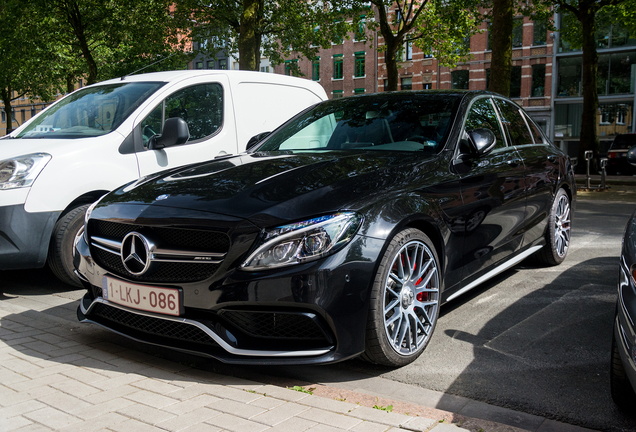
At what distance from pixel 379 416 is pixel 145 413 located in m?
1.07

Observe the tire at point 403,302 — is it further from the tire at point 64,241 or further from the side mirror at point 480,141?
the tire at point 64,241

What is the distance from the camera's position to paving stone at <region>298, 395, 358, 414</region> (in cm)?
289

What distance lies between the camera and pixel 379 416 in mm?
2787

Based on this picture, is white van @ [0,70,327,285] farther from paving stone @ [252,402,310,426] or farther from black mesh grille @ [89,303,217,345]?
paving stone @ [252,402,310,426]

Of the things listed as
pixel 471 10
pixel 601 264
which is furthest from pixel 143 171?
pixel 471 10

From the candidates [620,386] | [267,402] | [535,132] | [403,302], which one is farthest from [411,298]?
[535,132]

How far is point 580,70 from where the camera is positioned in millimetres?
39156

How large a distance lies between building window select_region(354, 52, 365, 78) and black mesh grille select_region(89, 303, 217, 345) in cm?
4725

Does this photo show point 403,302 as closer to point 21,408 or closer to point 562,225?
point 21,408

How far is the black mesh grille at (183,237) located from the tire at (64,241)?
1912mm

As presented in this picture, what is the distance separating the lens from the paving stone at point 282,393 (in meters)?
3.05

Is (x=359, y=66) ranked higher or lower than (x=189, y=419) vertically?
higher

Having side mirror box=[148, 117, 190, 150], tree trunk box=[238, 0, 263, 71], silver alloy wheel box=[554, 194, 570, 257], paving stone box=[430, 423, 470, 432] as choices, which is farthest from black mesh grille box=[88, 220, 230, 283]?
tree trunk box=[238, 0, 263, 71]

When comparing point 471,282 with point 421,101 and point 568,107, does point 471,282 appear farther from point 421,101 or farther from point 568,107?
point 568,107
